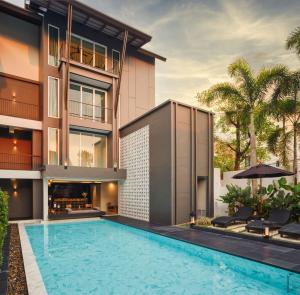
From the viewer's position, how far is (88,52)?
20391mm

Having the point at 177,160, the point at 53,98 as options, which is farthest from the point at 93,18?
the point at 177,160

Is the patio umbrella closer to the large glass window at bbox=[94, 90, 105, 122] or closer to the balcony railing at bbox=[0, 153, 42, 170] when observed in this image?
the large glass window at bbox=[94, 90, 105, 122]

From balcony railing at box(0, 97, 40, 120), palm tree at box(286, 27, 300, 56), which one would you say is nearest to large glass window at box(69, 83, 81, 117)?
balcony railing at box(0, 97, 40, 120)

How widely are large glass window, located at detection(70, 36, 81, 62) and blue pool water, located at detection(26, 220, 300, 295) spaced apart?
1324cm

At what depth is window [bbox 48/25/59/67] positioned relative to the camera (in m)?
18.5

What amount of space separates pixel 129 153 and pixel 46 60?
27.4 feet

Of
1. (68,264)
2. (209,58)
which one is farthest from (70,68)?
(68,264)

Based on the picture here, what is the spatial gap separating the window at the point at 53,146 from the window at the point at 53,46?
4.66m

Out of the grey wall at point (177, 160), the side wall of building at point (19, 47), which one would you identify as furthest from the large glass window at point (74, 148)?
the grey wall at point (177, 160)

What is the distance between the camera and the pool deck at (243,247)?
730cm

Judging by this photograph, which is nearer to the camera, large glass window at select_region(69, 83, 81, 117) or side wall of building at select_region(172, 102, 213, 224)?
side wall of building at select_region(172, 102, 213, 224)

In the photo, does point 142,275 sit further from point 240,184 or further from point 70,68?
point 70,68

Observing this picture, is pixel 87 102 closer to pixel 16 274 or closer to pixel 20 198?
pixel 20 198

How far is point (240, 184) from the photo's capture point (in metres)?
17.9
